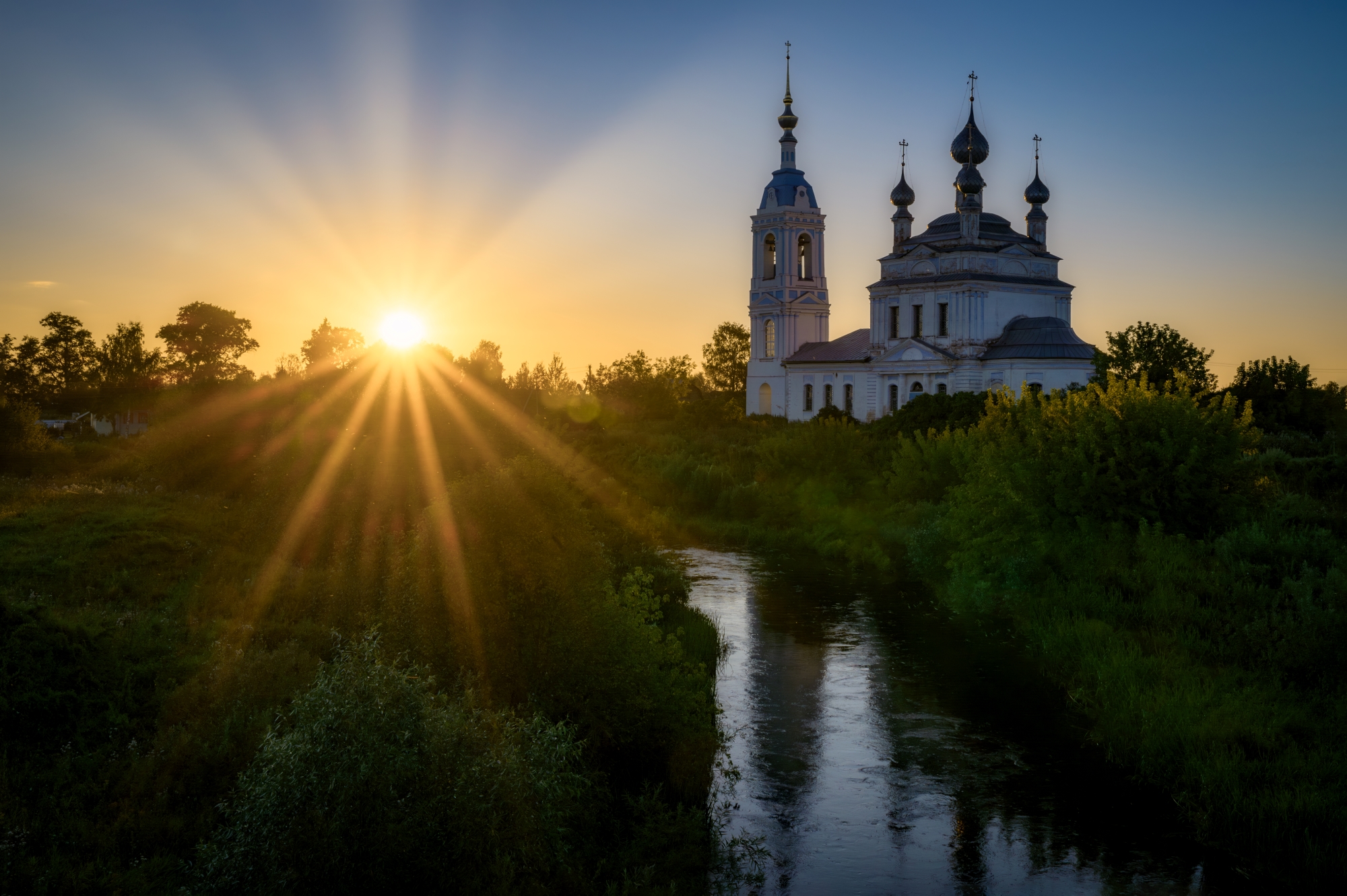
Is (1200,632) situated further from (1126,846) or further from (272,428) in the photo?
(272,428)

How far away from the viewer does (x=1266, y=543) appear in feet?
67.8

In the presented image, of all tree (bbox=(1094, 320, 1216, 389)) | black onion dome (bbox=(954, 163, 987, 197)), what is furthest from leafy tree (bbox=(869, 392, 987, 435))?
black onion dome (bbox=(954, 163, 987, 197))

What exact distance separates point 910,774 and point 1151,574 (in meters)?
8.60

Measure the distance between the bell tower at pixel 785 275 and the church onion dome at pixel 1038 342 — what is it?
14808mm

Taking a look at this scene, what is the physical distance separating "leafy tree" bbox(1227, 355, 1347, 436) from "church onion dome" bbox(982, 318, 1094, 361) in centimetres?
1698

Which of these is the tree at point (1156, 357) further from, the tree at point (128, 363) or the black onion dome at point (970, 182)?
the tree at point (128, 363)

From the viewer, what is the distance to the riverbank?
13.6 meters

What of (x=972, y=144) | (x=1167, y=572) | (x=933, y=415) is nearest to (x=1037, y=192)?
(x=972, y=144)

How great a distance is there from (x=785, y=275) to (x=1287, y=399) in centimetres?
3732

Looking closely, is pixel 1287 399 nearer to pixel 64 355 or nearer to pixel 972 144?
pixel 972 144

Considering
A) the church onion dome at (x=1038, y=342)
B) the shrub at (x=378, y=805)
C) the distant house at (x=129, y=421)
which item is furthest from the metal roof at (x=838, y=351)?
the shrub at (x=378, y=805)

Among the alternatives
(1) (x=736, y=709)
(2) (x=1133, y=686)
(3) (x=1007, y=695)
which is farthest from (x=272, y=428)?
(2) (x=1133, y=686)

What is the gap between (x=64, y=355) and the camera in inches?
2613

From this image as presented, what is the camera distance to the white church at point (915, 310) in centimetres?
5944
